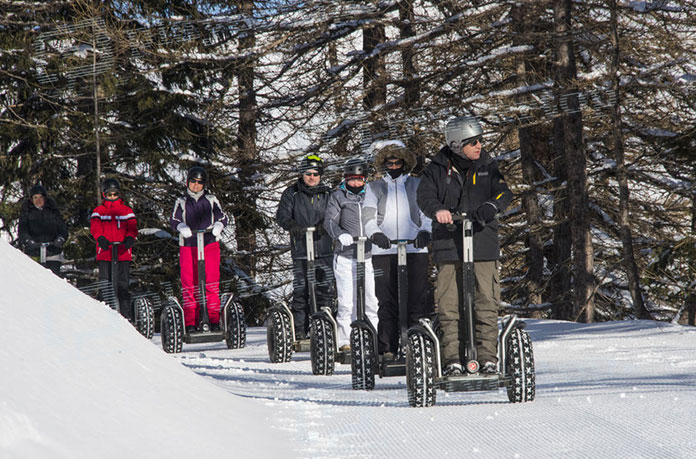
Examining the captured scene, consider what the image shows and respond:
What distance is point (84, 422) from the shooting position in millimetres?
3521

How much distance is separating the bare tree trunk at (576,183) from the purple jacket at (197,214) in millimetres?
6989

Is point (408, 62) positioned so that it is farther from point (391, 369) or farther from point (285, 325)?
point (391, 369)

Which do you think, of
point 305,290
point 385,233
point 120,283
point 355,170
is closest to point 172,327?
point 305,290

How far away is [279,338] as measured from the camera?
9344mm

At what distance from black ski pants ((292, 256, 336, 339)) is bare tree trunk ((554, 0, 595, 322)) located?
709 cm

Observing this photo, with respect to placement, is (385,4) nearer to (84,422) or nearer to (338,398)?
(338,398)

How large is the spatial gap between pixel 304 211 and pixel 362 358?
3487 millimetres

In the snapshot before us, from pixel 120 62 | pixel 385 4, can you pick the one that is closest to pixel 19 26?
pixel 120 62

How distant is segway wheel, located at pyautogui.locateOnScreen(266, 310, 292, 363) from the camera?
936 centimetres

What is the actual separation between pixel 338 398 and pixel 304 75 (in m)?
13.0

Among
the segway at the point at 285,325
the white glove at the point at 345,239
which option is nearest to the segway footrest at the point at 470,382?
the white glove at the point at 345,239

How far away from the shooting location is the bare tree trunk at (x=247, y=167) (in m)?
20.1

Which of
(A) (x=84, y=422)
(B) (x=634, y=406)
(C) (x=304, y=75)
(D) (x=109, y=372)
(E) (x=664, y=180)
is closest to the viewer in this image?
(A) (x=84, y=422)

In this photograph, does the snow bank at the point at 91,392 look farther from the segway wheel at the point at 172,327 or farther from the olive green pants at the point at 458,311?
the segway wheel at the point at 172,327
